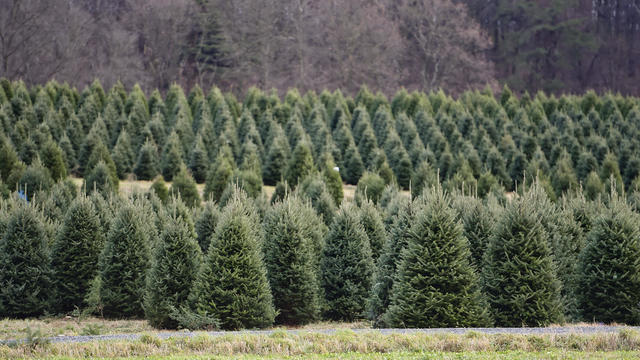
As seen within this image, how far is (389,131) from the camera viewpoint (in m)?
37.8

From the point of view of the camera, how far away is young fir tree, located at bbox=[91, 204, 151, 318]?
17.4m

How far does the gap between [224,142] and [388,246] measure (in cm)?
1920

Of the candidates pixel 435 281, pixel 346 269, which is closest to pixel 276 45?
pixel 346 269

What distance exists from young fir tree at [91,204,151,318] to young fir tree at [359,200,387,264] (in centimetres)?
543

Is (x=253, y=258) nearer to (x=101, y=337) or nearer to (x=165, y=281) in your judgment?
(x=165, y=281)

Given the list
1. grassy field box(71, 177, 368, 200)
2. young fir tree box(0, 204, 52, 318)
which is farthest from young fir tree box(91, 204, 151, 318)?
grassy field box(71, 177, 368, 200)

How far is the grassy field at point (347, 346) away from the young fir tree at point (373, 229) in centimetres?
690

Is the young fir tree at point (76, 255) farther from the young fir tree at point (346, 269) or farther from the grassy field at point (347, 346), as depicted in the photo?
the grassy field at point (347, 346)

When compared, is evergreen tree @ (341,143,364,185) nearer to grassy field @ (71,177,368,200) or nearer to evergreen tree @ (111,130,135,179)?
grassy field @ (71,177,368,200)

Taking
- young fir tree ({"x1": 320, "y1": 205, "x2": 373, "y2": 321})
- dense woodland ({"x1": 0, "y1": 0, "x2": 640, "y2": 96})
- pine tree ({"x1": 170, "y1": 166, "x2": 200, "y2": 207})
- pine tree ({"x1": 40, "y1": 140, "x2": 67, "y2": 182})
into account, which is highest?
dense woodland ({"x1": 0, "y1": 0, "x2": 640, "y2": 96})

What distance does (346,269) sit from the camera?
683 inches

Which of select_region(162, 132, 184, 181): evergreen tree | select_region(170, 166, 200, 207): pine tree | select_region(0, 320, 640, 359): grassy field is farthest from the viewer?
select_region(162, 132, 184, 181): evergreen tree

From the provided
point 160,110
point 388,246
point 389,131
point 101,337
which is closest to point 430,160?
point 389,131

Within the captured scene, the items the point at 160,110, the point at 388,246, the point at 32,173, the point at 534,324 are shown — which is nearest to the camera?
the point at 534,324
